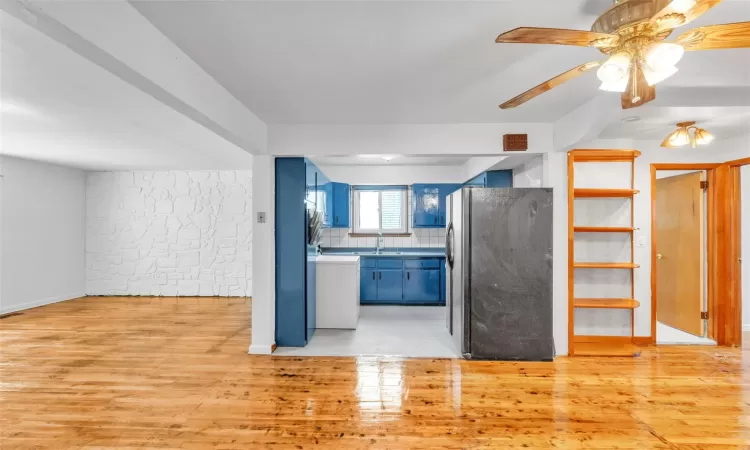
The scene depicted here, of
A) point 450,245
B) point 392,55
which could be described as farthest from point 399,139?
point 392,55

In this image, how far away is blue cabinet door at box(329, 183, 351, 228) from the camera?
5.98m

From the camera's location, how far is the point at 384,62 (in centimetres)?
221

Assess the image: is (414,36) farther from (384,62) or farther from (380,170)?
(380,170)

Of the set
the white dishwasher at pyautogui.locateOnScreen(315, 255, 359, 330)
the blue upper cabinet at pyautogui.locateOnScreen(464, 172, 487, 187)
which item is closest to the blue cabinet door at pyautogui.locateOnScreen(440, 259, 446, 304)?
the blue upper cabinet at pyautogui.locateOnScreen(464, 172, 487, 187)

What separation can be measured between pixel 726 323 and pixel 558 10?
420 centimetres

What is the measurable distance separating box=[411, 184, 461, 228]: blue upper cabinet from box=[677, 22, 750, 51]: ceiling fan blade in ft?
15.0

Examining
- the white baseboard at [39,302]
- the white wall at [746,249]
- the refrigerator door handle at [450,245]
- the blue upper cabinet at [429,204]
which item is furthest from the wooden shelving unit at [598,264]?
the white baseboard at [39,302]

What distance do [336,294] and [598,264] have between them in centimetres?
290

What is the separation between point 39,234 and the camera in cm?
555

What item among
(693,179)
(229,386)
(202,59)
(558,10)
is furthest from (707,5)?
(693,179)

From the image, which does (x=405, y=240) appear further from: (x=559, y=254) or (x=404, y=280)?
(x=559, y=254)

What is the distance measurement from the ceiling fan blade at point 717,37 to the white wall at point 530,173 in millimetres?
2290

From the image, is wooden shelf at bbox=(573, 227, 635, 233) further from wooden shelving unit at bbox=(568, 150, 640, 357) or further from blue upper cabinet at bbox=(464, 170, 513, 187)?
blue upper cabinet at bbox=(464, 170, 513, 187)

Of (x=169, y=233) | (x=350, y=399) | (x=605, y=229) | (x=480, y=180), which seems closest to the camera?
(x=350, y=399)
